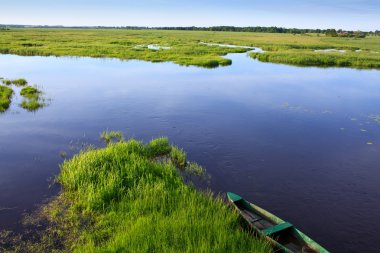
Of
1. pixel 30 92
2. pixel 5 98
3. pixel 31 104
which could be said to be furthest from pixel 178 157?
pixel 30 92

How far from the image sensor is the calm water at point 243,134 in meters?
12.2

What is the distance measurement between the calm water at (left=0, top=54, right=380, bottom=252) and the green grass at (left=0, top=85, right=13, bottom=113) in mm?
665

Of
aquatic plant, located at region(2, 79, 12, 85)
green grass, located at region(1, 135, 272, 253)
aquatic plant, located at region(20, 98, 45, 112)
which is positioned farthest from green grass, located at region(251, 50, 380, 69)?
green grass, located at region(1, 135, 272, 253)

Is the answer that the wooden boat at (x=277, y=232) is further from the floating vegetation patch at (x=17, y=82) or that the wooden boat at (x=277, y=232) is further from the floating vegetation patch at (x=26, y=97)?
the floating vegetation patch at (x=17, y=82)

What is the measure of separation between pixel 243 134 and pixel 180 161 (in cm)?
610

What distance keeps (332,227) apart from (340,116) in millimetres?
15093

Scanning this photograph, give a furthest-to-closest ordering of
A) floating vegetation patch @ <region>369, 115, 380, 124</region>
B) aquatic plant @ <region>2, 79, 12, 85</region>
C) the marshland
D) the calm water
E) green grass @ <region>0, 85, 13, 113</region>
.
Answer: aquatic plant @ <region>2, 79, 12, 85</region> → green grass @ <region>0, 85, 13, 113</region> → floating vegetation patch @ <region>369, 115, 380, 124</region> → the calm water → the marshland

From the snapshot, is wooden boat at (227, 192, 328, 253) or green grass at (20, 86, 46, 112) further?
green grass at (20, 86, 46, 112)

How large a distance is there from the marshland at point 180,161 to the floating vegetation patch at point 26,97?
132 millimetres

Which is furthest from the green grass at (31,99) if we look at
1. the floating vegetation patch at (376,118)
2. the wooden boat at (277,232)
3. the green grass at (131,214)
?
the floating vegetation patch at (376,118)

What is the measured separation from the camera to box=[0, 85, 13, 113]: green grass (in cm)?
2409

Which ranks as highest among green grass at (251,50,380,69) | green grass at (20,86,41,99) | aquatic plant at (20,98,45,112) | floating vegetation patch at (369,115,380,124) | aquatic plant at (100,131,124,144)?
green grass at (251,50,380,69)

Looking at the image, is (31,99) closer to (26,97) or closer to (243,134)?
(26,97)

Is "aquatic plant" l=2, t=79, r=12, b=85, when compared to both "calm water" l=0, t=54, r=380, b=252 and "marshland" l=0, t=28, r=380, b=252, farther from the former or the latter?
"calm water" l=0, t=54, r=380, b=252
